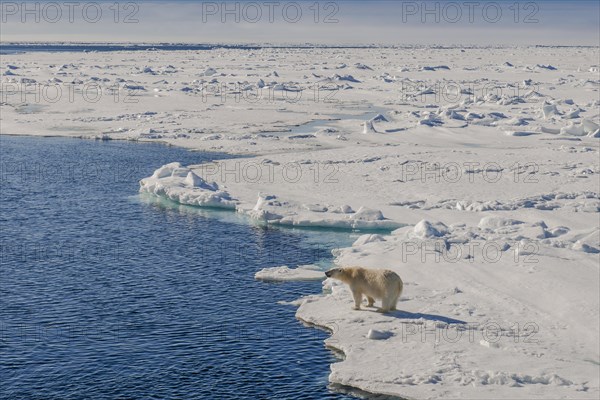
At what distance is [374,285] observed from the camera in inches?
931

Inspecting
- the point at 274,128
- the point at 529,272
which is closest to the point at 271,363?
the point at 529,272

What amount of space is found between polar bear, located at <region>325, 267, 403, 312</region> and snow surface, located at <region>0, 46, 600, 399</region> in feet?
1.53

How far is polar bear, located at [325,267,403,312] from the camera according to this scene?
23422 millimetres

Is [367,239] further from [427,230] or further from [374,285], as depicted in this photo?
[374,285]

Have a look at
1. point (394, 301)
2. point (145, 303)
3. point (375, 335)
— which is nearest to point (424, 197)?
point (394, 301)

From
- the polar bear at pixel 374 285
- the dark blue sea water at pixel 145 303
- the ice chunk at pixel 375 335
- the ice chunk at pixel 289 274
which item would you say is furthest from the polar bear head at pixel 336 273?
the ice chunk at pixel 375 335

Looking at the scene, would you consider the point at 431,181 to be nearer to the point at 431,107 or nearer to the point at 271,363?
the point at 271,363

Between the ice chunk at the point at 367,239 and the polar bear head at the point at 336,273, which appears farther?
the ice chunk at the point at 367,239

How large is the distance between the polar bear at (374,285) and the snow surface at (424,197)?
0.47 meters

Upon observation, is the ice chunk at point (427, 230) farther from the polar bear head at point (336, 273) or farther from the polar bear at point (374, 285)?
the polar bear at point (374, 285)

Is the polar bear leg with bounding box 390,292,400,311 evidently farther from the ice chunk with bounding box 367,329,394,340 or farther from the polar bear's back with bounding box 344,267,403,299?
the ice chunk with bounding box 367,329,394,340

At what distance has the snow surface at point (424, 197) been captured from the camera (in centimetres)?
2058

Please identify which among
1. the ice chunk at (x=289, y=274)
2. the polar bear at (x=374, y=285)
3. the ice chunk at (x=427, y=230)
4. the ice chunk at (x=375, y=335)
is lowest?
the ice chunk at (x=375, y=335)

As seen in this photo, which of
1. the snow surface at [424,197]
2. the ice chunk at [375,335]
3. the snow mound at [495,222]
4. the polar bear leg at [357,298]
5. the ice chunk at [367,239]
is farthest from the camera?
the snow mound at [495,222]
